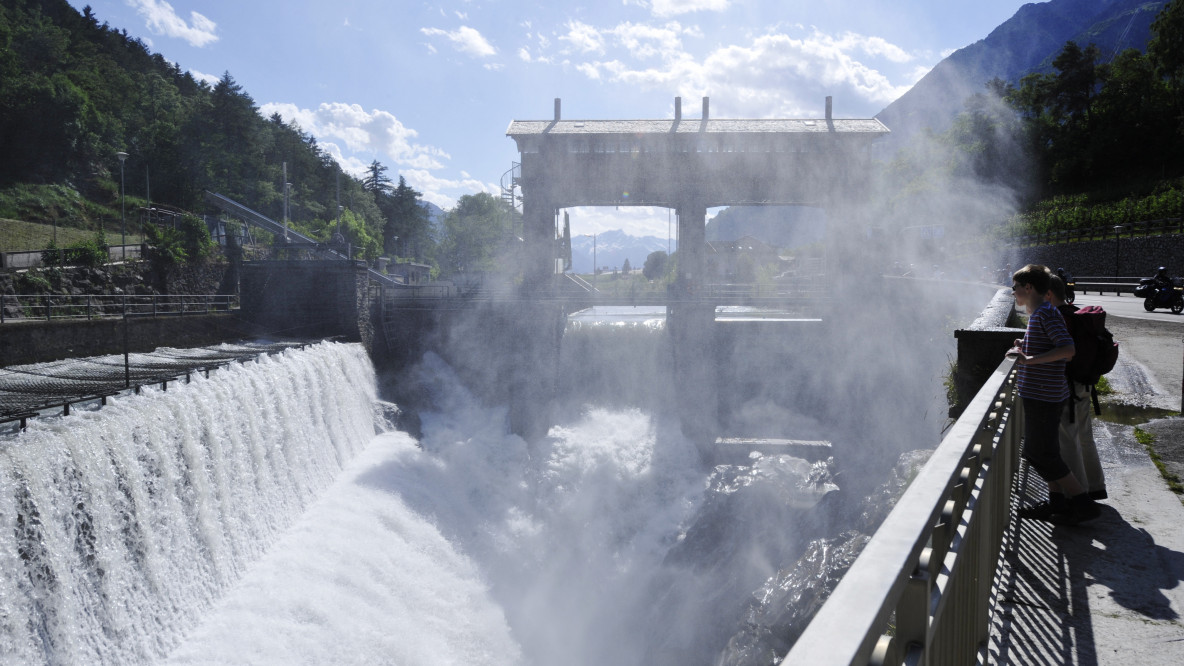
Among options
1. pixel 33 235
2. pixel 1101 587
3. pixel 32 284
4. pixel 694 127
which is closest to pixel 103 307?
pixel 32 284

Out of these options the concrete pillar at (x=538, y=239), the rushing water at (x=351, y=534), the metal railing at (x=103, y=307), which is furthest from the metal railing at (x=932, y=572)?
the concrete pillar at (x=538, y=239)

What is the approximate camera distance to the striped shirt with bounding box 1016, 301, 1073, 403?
4281 millimetres

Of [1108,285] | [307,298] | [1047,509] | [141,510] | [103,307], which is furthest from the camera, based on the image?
[1108,285]

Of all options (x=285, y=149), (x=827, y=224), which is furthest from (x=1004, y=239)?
(x=285, y=149)

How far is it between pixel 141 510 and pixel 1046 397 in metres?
9.17

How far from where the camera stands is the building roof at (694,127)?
32344mm

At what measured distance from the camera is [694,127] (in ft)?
108

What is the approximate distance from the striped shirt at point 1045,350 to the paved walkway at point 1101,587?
2.76 ft

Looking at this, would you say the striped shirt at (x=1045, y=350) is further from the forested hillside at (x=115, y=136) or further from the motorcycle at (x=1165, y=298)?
the forested hillside at (x=115, y=136)

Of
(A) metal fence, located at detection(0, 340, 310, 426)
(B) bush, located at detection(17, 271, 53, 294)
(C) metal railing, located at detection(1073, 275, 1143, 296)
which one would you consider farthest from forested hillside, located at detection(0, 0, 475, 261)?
(C) metal railing, located at detection(1073, 275, 1143, 296)

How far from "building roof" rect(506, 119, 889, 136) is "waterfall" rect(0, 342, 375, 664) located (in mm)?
22413

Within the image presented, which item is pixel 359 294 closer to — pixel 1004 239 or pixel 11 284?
pixel 11 284

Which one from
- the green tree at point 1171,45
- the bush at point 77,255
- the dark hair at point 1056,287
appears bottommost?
the dark hair at point 1056,287

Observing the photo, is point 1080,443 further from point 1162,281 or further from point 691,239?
point 691,239
